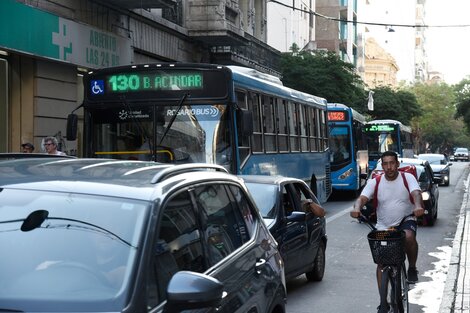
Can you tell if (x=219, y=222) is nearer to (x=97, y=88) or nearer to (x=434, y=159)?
(x=97, y=88)

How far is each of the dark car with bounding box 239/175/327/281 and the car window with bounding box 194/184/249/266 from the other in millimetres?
3662

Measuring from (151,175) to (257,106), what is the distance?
10204 millimetres

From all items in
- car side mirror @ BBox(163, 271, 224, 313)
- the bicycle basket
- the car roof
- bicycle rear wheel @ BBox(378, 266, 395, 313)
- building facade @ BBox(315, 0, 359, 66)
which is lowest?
bicycle rear wheel @ BBox(378, 266, 395, 313)

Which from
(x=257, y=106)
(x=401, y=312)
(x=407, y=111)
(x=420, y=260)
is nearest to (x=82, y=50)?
(x=257, y=106)

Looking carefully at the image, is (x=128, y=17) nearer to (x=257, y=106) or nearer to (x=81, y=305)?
(x=257, y=106)

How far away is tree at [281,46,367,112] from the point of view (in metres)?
39.2

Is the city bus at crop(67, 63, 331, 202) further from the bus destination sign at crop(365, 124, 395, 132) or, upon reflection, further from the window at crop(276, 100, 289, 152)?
the bus destination sign at crop(365, 124, 395, 132)

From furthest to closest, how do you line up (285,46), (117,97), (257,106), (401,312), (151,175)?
(285,46)
(257,106)
(117,97)
(401,312)
(151,175)

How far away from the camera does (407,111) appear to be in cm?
6512

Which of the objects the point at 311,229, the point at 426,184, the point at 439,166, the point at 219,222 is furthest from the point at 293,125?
the point at 439,166

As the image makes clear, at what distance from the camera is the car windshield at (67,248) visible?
327cm

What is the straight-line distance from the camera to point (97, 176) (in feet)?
13.1

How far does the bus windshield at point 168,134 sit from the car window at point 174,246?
793 centimetres

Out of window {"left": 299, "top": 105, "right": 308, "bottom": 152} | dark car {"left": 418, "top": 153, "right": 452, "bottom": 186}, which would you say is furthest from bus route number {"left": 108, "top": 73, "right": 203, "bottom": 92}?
dark car {"left": 418, "top": 153, "right": 452, "bottom": 186}
